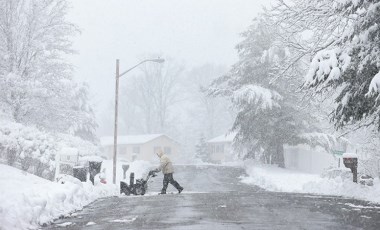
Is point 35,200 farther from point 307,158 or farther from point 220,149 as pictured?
point 220,149

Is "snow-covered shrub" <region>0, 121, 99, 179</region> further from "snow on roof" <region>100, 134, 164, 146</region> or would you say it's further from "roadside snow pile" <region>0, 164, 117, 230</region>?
"snow on roof" <region>100, 134, 164, 146</region>

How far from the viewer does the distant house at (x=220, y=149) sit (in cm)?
7569

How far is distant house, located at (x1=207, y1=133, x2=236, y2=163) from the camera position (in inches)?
2980

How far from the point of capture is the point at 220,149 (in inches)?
3066

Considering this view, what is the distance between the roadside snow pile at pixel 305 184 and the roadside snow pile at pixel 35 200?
830 cm

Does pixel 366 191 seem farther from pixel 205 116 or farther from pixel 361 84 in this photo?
pixel 205 116

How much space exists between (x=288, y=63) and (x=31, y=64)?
15.8 m

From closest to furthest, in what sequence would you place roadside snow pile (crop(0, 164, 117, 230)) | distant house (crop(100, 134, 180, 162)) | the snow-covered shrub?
1. roadside snow pile (crop(0, 164, 117, 230))
2. the snow-covered shrub
3. distant house (crop(100, 134, 180, 162))

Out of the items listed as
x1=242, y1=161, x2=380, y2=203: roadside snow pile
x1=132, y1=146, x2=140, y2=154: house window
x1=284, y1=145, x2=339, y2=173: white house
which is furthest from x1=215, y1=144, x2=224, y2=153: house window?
x1=242, y1=161, x2=380, y2=203: roadside snow pile

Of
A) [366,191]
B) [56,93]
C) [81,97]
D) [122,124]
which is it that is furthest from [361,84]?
[122,124]

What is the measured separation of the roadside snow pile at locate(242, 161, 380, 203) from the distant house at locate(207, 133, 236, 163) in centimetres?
3069

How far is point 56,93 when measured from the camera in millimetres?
29812

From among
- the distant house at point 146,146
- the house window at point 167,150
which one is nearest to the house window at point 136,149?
the distant house at point 146,146

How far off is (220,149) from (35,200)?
68.1 metres
